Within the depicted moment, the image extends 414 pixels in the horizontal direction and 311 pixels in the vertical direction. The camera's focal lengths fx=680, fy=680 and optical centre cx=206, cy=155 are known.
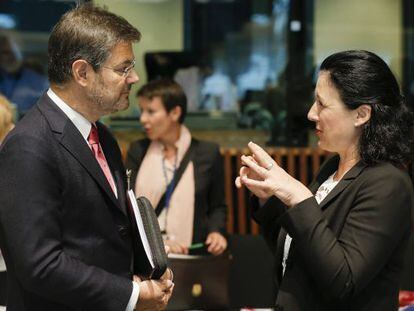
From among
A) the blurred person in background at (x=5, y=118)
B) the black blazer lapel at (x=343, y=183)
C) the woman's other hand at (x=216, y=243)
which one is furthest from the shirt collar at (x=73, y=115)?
the woman's other hand at (x=216, y=243)

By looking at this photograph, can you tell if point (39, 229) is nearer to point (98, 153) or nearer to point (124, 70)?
point (98, 153)

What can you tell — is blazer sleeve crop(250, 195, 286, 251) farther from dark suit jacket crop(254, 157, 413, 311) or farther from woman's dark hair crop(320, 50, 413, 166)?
woman's dark hair crop(320, 50, 413, 166)

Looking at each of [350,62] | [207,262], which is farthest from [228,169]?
[350,62]

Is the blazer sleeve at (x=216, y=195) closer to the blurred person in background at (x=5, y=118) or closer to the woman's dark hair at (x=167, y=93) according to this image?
the woman's dark hair at (x=167, y=93)

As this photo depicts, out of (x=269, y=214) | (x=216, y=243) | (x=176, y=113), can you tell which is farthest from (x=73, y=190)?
(x=176, y=113)

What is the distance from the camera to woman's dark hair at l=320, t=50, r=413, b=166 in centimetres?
223

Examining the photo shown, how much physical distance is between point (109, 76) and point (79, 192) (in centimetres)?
38

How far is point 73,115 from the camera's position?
2074 mm

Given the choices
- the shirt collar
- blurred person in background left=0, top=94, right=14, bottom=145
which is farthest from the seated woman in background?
the shirt collar

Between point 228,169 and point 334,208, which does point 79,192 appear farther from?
point 228,169

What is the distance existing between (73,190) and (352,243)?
86 centimetres

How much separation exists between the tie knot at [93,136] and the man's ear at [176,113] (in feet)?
6.79

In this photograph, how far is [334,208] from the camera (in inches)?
86.5

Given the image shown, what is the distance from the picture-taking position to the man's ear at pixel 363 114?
7.36ft
